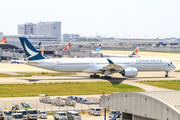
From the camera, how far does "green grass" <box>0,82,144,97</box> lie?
60750 millimetres

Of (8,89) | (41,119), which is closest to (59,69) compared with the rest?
(8,89)

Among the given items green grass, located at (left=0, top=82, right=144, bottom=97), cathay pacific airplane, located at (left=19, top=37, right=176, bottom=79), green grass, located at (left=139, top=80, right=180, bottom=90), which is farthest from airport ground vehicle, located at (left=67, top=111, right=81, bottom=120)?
cathay pacific airplane, located at (left=19, top=37, right=176, bottom=79)

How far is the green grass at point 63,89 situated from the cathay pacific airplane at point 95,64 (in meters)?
7.49

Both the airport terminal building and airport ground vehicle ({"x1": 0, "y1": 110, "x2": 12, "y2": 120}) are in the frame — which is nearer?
the airport terminal building

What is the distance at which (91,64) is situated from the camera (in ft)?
268

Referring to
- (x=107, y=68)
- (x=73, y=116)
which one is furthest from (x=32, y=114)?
(x=107, y=68)

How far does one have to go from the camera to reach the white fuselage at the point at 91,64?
3098 inches

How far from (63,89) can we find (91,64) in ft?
59.3

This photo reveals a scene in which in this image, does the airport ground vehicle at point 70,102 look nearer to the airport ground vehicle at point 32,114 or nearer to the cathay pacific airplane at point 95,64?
the airport ground vehicle at point 32,114

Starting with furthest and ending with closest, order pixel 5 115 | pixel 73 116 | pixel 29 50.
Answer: pixel 29 50, pixel 5 115, pixel 73 116

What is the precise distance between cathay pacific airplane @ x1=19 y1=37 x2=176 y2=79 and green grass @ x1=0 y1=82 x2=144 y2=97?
24.6ft

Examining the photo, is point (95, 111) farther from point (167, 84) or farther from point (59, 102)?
point (167, 84)

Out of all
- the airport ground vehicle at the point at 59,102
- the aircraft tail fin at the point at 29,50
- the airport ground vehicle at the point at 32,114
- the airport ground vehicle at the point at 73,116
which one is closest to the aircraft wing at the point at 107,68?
the aircraft tail fin at the point at 29,50

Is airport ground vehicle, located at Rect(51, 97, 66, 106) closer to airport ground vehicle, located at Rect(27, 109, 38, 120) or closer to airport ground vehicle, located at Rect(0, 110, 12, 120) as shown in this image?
airport ground vehicle, located at Rect(27, 109, 38, 120)
